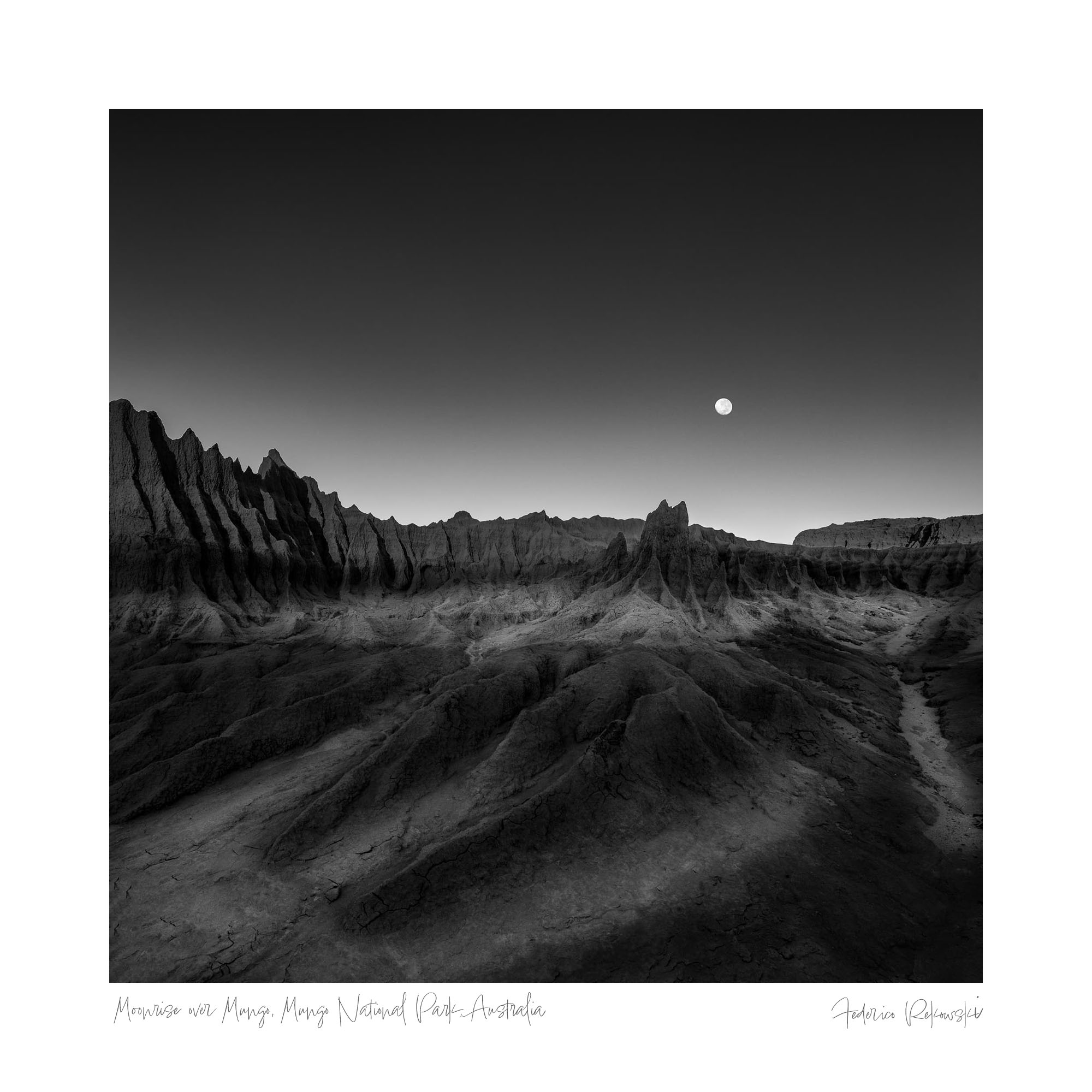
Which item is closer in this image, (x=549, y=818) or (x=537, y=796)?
(x=549, y=818)

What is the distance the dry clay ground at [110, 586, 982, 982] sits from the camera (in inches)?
435

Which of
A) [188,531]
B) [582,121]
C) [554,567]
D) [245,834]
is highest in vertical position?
[582,121]

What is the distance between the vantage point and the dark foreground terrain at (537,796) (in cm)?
1119

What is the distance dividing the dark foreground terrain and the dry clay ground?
0.08 m

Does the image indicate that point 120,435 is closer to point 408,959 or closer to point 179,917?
point 179,917

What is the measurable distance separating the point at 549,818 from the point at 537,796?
0.75 metres

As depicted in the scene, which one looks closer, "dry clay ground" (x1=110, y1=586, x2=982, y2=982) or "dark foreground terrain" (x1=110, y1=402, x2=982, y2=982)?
"dry clay ground" (x1=110, y1=586, x2=982, y2=982)

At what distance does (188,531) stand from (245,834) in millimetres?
37193

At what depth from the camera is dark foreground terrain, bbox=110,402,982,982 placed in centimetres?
1119

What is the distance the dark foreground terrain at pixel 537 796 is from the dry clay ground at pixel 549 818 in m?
0.08

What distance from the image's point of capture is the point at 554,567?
234 ft

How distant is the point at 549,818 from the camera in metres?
14.8

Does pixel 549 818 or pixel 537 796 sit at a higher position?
pixel 537 796
